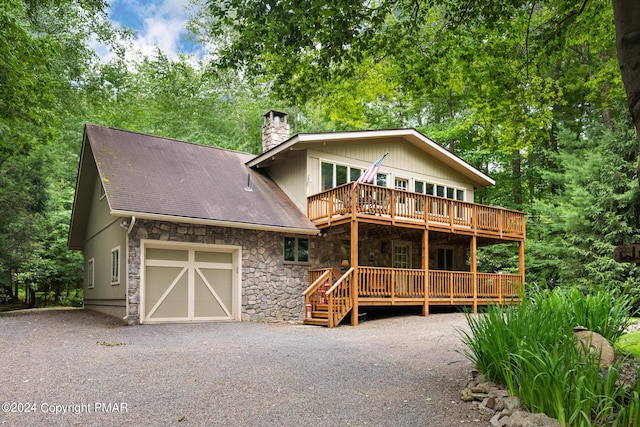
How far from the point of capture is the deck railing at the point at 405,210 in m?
13.1

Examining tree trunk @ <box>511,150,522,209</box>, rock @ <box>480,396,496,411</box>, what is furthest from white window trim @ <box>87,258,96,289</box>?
tree trunk @ <box>511,150,522,209</box>

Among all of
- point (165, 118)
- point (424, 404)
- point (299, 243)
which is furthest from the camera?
point (165, 118)

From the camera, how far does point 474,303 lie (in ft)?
49.9

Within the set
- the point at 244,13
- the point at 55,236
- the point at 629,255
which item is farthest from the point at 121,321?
the point at 55,236

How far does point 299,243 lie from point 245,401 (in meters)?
9.79

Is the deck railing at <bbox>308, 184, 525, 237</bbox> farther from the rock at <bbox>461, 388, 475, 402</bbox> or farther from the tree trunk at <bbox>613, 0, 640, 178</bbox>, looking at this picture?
the tree trunk at <bbox>613, 0, 640, 178</bbox>

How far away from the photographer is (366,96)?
12750mm

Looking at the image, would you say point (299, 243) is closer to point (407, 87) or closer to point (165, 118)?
point (407, 87)

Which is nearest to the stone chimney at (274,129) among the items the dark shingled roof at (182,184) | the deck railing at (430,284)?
the dark shingled roof at (182,184)

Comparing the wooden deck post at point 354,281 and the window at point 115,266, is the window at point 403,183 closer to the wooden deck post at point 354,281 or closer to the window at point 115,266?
the wooden deck post at point 354,281

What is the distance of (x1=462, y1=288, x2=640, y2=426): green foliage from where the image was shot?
3686mm

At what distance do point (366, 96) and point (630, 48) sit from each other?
9.05m

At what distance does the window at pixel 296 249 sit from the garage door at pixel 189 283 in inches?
62.7

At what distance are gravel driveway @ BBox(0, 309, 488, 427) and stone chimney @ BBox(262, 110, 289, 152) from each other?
9.34 m
